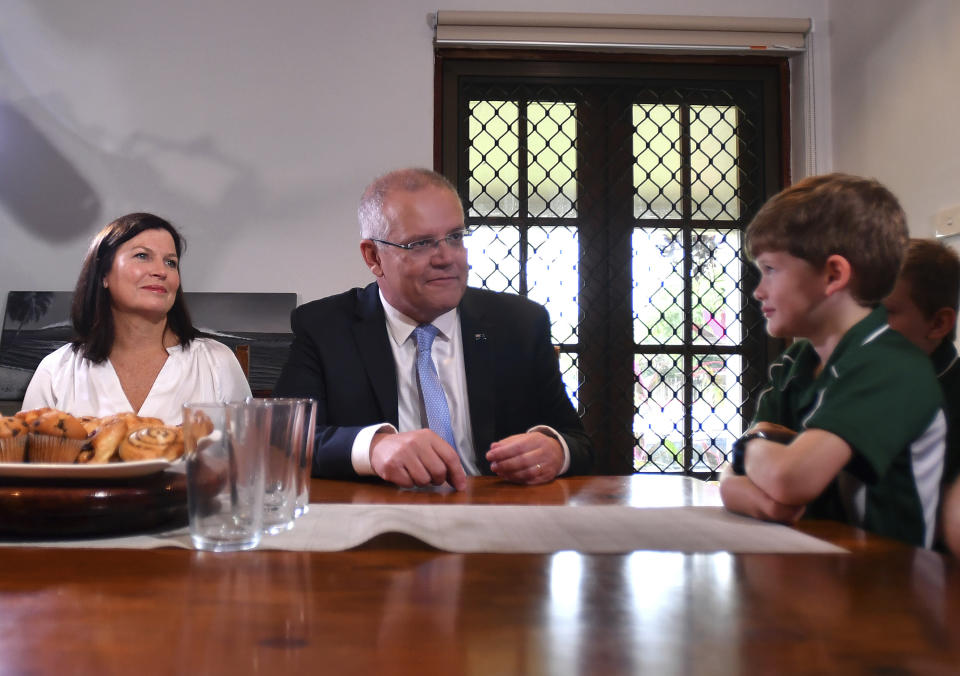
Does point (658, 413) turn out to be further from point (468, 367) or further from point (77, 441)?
point (77, 441)

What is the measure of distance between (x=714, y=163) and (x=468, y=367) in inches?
98.5

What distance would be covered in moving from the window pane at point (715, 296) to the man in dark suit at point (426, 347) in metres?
2.04

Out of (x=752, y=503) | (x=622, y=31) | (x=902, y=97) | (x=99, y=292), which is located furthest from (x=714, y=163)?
(x=752, y=503)

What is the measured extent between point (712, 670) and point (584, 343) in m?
3.39

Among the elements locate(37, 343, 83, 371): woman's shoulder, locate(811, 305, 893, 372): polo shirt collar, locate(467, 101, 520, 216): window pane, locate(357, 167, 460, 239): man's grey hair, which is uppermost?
locate(467, 101, 520, 216): window pane

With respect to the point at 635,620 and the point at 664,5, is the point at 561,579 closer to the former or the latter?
the point at 635,620

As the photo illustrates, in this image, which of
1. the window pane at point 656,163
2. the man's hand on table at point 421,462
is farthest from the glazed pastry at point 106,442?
the window pane at point 656,163

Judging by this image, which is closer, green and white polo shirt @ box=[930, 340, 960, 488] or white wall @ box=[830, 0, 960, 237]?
green and white polo shirt @ box=[930, 340, 960, 488]

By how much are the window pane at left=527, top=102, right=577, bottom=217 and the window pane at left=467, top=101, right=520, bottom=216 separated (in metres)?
0.08

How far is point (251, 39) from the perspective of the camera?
368 centimetres

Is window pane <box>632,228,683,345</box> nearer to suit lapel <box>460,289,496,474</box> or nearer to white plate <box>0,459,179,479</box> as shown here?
suit lapel <box>460,289,496,474</box>

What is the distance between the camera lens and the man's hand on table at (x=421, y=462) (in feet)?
3.86

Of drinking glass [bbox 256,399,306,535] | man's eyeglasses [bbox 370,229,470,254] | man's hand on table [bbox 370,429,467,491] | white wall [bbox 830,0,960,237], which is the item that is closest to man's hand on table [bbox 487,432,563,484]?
man's hand on table [bbox 370,429,467,491]

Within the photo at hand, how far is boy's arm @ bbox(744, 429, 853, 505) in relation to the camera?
864 mm
